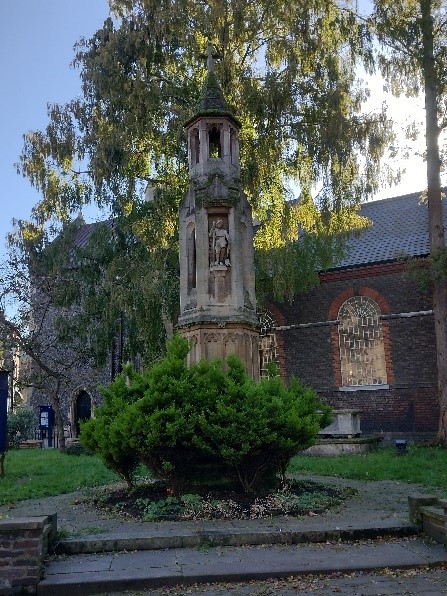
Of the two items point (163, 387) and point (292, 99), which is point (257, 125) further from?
point (163, 387)

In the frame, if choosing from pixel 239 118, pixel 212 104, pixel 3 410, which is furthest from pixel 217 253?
pixel 239 118

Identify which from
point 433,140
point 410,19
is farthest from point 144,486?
point 410,19

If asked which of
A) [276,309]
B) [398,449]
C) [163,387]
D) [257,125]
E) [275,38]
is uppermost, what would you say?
[275,38]

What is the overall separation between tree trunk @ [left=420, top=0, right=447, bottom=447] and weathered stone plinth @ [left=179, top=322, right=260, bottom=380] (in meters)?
9.40

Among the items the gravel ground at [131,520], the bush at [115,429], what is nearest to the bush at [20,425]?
the gravel ground at [131,520]

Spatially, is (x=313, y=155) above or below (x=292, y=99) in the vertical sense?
below

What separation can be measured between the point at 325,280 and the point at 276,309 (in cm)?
216

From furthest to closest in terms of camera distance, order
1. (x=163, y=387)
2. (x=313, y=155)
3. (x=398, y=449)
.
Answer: (x=313, y=155)
(x=398, y=449)
(x=163, y=387)

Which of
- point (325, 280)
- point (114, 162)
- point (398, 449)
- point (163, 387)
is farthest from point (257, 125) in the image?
point (163, 387)

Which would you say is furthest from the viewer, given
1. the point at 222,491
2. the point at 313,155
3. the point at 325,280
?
the point at 325,280

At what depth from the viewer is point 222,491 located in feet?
24.3

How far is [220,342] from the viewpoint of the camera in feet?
27.3

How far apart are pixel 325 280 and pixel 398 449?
7.82m

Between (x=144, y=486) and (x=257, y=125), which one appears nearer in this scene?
(x=144, y=486)
